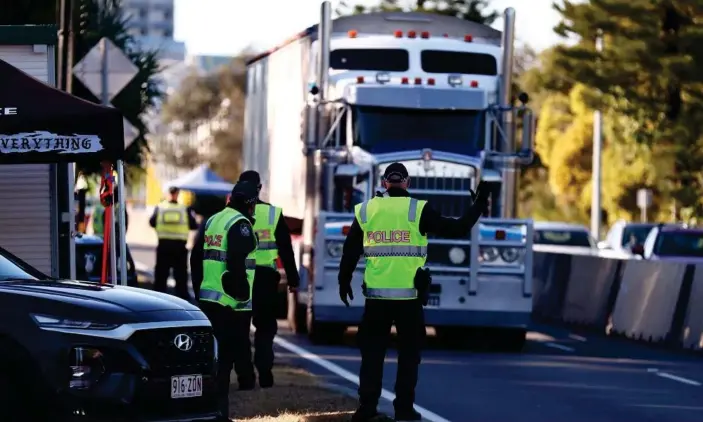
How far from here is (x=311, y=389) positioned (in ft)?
48.2

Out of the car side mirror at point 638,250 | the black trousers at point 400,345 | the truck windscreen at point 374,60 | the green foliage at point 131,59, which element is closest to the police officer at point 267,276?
the black trousers at point 400,345

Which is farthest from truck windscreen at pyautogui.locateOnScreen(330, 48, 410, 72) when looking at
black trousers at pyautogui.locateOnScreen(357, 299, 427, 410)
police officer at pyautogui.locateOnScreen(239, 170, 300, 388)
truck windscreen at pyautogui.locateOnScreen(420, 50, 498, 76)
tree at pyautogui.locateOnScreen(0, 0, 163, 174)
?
black trousers at pyautogui.locateOnScreen(357, 299, 427, 410)

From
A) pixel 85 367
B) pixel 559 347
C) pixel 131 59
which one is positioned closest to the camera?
pixel 85 367

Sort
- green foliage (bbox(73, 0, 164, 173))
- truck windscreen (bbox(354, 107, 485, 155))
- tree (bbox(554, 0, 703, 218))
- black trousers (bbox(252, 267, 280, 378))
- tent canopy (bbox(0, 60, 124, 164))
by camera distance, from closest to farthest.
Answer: tent canopy (bbox(0, 60, 124, 164)) → black trousers (bbox(252, 267, 280, 378)) → truck windscreen (bbox(354, 107, 485, 155)) → green foliage (bbox(73, 0, 164, 173)) → tree (bbox(554, 0, 703, 218))

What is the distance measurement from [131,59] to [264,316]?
16.6 metres

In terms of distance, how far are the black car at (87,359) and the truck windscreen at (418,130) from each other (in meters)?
10.9

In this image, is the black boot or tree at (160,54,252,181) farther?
tree at (160,54,252,181)

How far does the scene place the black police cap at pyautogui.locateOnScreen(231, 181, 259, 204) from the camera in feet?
44.1

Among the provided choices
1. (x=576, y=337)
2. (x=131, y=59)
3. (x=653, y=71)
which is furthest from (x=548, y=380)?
(x=653, y=71)

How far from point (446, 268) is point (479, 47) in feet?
10.2

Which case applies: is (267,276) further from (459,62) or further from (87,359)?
(459,62)

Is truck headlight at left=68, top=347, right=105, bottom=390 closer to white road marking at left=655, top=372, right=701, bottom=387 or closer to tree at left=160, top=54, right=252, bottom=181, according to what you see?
white road marking at left=655, top=372, right=701, bottom=387

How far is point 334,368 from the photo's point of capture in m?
18.0

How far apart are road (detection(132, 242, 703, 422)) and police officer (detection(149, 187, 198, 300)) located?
3.02m
